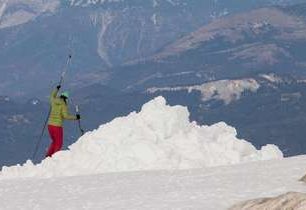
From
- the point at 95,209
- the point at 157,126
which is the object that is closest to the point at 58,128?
the point at 157,126

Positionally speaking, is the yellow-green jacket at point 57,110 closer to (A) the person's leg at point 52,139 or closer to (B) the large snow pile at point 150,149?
(A) the person's leg at point 52,139

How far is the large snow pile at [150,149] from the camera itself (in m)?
24.5

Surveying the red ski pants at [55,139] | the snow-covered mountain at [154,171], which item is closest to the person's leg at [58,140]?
the red ski pants at [55,139]

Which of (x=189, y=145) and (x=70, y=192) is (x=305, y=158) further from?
(x=70, y=192)

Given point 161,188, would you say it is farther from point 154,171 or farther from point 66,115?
point 66,115

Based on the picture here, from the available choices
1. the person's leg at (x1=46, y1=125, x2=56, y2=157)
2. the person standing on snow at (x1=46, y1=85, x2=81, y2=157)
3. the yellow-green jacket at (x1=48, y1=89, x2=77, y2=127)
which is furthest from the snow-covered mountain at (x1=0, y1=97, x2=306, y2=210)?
the yellow-green jacket at (x1=48, y1=89, x2=77, y2=127)

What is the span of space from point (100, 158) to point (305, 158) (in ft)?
19.5

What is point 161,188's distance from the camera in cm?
1939

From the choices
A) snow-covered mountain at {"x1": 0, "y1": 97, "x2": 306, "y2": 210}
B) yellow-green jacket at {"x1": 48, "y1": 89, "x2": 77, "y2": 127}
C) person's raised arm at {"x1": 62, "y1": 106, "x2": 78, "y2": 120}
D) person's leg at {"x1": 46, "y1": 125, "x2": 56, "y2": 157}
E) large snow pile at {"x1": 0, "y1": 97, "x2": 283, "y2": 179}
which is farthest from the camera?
yellow-green jacket at {"x1": 48, "y1": 89, "x2": 77, "y2": 127}

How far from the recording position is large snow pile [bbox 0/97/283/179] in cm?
2448

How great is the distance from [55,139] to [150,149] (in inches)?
211

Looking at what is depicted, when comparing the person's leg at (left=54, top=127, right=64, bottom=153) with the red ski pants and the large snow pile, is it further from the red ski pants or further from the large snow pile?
the large snow pile

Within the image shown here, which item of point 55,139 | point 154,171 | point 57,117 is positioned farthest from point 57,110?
point 154,171

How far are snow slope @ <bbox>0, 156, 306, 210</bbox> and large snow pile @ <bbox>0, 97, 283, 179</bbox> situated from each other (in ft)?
5.41
